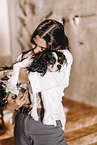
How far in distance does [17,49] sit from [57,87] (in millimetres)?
2147

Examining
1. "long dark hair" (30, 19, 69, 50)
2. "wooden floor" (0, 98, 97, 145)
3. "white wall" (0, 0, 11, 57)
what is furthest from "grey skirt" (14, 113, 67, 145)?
"white wall" (0, 0, 11, 57)

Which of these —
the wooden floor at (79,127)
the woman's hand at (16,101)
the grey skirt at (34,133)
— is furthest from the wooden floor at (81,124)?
the woman's hand at (16,101)

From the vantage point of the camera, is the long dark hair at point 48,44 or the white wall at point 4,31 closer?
the long dark hair at point 48,44

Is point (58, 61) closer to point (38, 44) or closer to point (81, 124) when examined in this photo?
point (38, 44)

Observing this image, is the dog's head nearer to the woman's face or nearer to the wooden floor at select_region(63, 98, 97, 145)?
the woman's face

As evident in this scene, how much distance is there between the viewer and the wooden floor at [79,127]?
73.9 inches

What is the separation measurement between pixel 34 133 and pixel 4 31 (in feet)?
6.89

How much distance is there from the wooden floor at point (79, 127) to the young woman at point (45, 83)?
1107mm

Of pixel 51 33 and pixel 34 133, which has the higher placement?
pixel 51 33

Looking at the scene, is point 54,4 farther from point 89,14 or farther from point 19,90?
point 19,90

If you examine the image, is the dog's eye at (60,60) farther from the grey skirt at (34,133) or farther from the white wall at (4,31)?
the white wall at (4,31)

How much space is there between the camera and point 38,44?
847 millimetres

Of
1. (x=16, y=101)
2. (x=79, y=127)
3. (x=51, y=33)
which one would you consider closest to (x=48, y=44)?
(x=51, y=33)

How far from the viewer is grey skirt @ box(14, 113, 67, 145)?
83 centimetres
